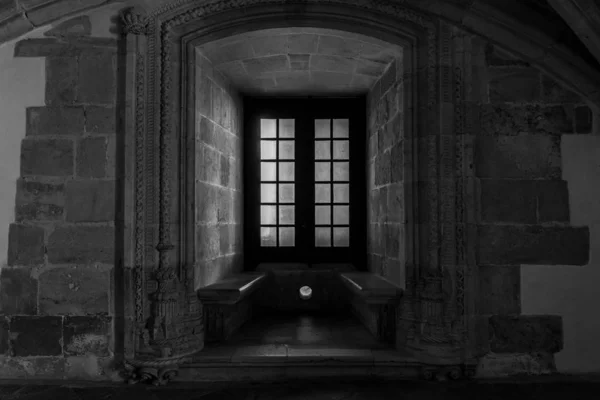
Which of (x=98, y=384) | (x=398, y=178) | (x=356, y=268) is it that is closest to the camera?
(x=98, y=384)

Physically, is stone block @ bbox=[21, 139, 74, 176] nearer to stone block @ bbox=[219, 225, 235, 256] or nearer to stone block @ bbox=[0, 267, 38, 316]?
stone block @ bbox=[0, 267, 38, 316]

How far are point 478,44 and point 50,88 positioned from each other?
3.15 m

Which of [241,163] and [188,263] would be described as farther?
[241,163]

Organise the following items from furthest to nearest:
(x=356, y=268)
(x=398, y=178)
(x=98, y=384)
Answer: (x=356, y=268)
(x=398, y=178)
(x=98, y=384)

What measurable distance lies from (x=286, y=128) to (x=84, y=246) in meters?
2.53

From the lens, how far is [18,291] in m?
3.28

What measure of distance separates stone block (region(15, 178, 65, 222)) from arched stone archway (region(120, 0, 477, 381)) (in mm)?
519

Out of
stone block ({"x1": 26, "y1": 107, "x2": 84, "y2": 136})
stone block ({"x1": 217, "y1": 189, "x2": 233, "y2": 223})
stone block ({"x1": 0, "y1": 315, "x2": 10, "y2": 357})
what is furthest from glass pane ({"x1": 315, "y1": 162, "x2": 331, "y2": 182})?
stone block ({"x1": 0, "y1": 315, "x2": 10, "y2": 357})

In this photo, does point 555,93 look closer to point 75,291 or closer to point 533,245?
point 533,245

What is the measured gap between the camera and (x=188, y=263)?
335cm

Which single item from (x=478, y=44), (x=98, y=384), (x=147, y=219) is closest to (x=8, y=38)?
(x=147, y=219)

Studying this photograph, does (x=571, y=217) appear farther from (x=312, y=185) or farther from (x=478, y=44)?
(x=312, y=185)

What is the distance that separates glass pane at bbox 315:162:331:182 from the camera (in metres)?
5.00

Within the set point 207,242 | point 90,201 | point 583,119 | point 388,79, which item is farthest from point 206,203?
point 583,119
